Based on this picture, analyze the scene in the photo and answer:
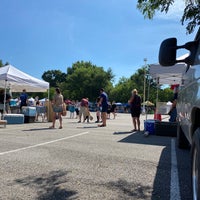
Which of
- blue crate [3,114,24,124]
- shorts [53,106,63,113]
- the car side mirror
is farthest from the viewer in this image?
blue crate [3,114,24,124]

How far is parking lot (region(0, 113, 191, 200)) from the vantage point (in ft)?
12.0

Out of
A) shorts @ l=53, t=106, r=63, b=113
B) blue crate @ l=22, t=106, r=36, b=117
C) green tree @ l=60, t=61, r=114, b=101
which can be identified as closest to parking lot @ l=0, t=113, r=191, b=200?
shorts @ l=53, t=106, r=63, b=113

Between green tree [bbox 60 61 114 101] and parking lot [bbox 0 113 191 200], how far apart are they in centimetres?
6111

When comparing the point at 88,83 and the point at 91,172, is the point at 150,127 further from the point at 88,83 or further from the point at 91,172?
the point at 88,83

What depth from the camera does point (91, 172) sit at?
15.2ft

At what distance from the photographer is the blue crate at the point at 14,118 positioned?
13398mm

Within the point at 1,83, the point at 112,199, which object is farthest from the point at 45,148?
the point at 1,83

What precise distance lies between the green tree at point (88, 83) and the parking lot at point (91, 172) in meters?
61.1

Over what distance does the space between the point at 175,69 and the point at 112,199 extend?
7472 mm

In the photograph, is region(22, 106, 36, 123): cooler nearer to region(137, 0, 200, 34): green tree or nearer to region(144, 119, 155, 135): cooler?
region(144, 119, 155, 135): cooler

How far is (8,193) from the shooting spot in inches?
140

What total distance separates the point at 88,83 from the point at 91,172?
6395cm

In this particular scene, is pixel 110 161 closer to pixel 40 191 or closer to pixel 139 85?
pixel 40 191

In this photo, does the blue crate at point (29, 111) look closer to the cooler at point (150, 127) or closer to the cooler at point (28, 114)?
the cooler at point (28, 114)
